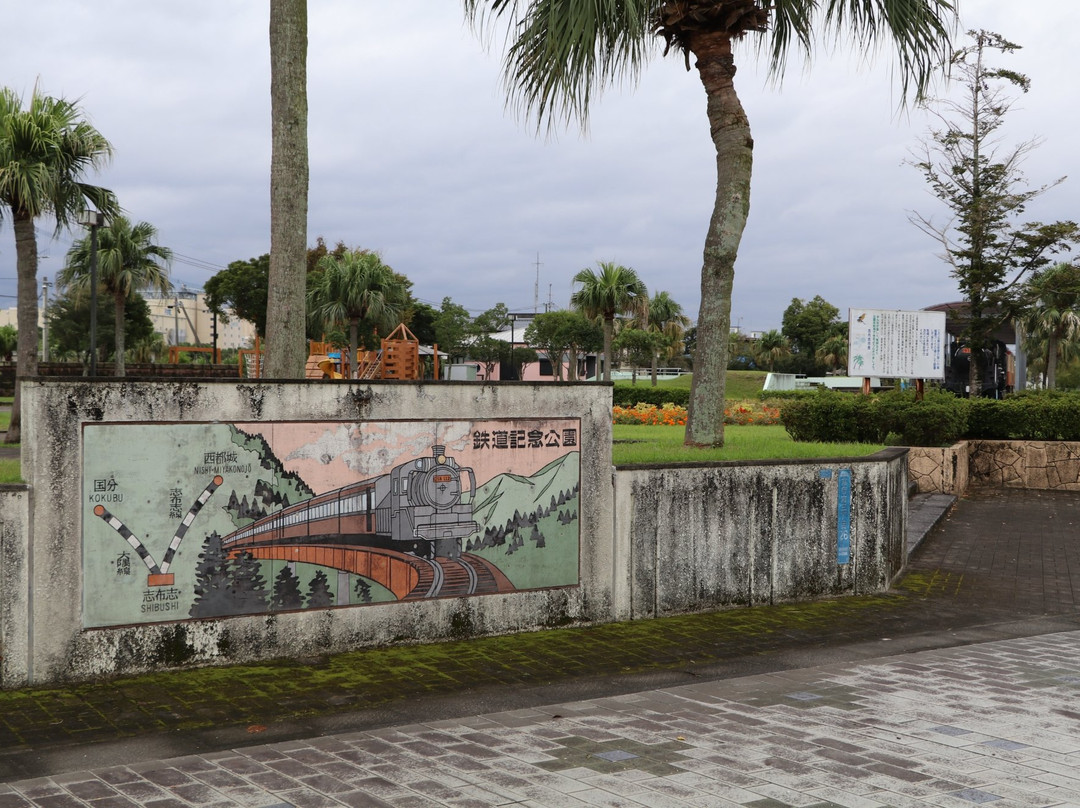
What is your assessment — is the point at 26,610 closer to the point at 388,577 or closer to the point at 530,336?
the point at 388,577

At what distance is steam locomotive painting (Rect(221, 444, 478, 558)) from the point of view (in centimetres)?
726

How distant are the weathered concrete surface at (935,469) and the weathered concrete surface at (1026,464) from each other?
8.26ft

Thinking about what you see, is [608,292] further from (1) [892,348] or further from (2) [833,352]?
(2) [833,352]

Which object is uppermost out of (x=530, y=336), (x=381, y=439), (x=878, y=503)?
(x=530, y=336)

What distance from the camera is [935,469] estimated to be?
1822cm

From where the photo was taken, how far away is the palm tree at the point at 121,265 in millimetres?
37000

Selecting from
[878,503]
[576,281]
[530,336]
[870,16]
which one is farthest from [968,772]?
[530,336]

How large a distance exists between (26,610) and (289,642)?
5.73 feet

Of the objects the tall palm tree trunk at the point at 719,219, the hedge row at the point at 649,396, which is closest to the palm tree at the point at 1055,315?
the hedge row at the point at 649,396

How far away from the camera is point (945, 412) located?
1756cm

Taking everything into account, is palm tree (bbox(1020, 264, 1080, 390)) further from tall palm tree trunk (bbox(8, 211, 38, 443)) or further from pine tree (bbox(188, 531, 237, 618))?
pine tree (bbox(188, 531, 237, 618))

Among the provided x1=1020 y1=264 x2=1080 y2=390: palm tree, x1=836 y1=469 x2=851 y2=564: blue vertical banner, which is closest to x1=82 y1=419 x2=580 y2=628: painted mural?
x1=836 y1=469 x2=851 y2=564: blue vertical banner

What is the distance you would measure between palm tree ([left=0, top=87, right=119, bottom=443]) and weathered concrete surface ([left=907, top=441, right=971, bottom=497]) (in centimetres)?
1722

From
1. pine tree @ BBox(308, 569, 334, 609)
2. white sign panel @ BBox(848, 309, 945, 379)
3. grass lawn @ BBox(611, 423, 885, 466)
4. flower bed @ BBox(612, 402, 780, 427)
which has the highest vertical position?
white sign panel @ BBox(848, 309, 945, 379)
